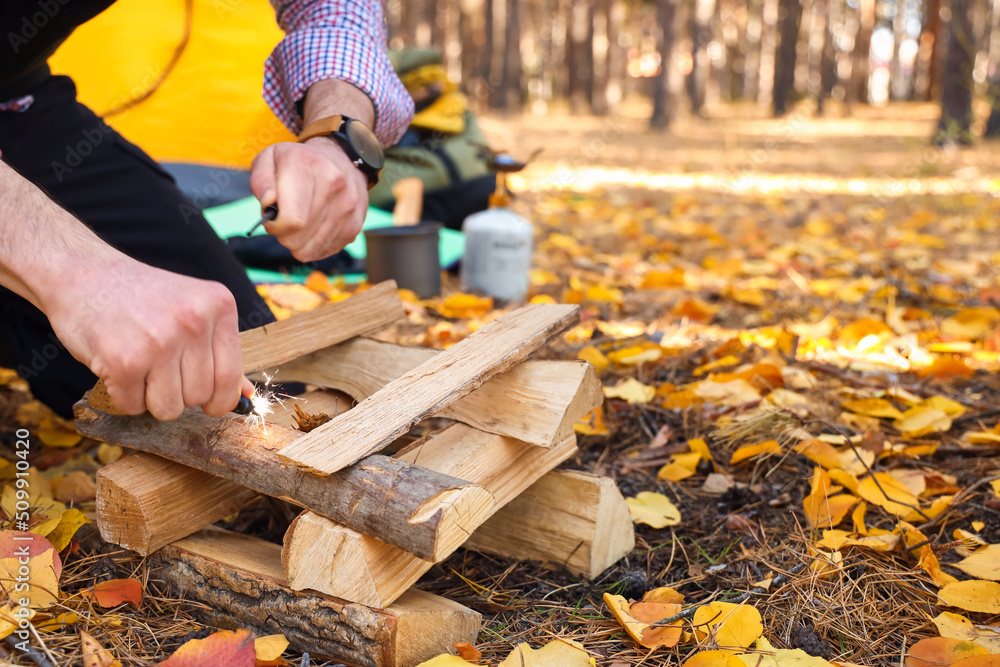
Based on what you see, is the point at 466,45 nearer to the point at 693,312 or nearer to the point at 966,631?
the point at 693,312

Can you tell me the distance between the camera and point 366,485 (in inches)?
36.4

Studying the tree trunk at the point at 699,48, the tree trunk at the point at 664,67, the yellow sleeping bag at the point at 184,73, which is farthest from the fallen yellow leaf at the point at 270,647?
the tree trunk at the point at 699,48

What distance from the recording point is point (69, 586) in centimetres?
115

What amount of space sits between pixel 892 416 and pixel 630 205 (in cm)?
386

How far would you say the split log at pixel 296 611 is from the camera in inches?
37.2

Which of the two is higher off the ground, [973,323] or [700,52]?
[700,52]

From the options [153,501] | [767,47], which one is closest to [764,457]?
[153,501]

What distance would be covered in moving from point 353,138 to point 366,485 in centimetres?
71

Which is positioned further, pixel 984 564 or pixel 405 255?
pixel 405 255

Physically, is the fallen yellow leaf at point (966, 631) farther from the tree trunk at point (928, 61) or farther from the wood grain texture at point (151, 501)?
the tree trunk at point (928, 61)

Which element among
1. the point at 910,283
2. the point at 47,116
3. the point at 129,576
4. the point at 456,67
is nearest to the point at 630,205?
the point at 910,283

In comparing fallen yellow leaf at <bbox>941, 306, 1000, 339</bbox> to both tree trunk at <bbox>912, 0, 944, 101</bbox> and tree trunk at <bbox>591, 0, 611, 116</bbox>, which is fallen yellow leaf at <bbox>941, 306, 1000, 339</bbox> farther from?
tree trunk at <bbox>591, 0, 611, 116</bbox>

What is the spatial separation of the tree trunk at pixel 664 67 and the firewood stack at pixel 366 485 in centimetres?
1056

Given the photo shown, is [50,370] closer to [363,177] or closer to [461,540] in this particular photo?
[363,177]
